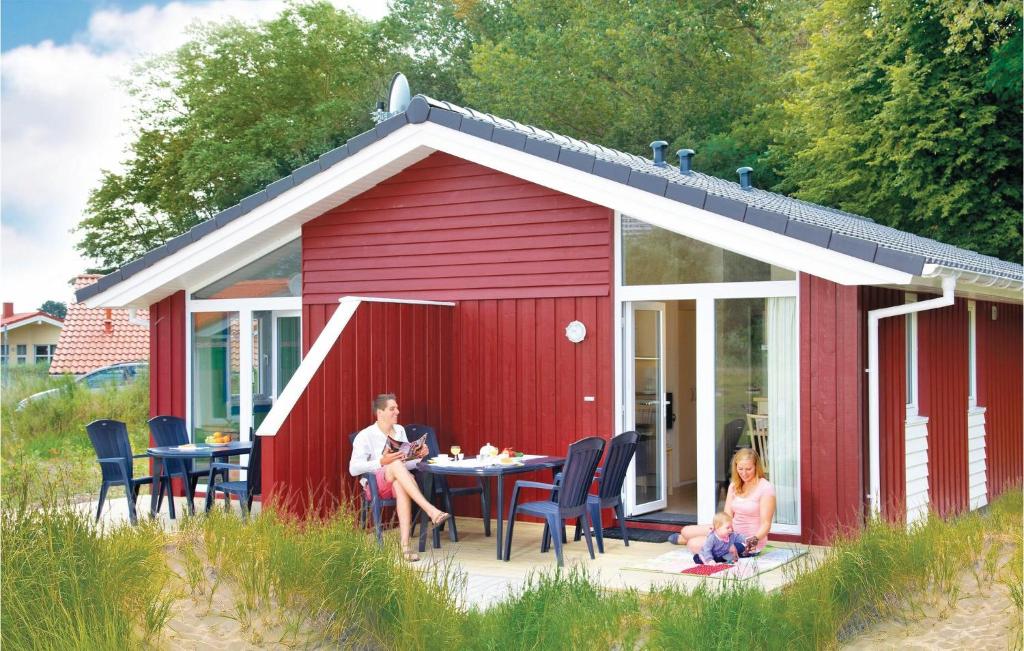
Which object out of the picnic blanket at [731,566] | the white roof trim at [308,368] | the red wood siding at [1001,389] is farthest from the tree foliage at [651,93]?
the white roof trim at [308,368]

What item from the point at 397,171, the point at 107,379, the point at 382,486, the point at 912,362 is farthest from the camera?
the point at 107,379

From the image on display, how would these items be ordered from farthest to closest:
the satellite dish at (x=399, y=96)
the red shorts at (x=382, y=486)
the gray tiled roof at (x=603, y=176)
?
the satellite dish at (x=399, y=96)
the red shorts at (x=382, y=486)
the gray tiled roof at (x=603, y=176)

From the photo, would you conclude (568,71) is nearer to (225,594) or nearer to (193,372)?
(193,372)

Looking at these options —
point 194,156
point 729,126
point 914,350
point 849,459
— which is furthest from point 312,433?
point 194,156

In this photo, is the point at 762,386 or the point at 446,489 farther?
the point at 446,489

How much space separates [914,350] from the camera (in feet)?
30.4

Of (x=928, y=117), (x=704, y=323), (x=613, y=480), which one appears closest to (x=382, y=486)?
(x=613, y=480)

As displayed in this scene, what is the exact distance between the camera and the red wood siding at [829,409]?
26.3 ft

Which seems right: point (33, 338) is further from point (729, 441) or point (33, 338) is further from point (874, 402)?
point (874, 402)

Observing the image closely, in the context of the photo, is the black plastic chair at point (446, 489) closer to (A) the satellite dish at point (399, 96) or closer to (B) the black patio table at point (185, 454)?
(B) the black patio table at point (185, 454)

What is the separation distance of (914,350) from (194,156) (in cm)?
2594

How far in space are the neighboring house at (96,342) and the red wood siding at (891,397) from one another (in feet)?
64.5

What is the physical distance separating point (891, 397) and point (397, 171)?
4.62 metres

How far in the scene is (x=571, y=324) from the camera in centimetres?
927
